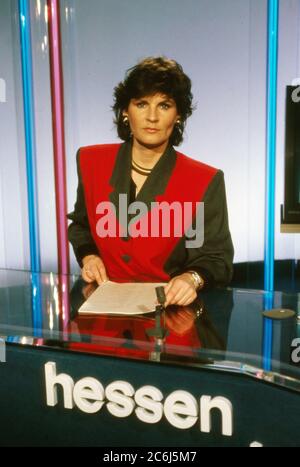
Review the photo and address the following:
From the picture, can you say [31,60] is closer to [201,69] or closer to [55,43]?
[55,43]

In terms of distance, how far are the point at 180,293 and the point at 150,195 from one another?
797 millimetres

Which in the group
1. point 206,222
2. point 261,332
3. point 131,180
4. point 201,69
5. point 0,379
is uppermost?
point 201,69

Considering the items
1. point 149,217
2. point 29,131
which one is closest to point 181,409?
point 149,217

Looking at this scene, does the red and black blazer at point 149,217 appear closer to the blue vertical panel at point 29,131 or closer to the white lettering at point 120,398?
the blue vertical panel at point 29,131

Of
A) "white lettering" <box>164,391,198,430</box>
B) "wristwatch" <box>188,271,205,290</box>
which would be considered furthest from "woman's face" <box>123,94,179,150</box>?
"white lettering" <box>164,391,198,430</box>

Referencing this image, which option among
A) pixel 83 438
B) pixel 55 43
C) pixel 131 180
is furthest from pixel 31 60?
pixel 83 438

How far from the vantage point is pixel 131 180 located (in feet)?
8.23

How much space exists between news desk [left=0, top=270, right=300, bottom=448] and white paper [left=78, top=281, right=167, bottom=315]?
0.04 m

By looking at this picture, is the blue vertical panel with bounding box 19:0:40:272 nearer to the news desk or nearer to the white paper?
the white paper

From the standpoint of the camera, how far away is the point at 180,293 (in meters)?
1.75

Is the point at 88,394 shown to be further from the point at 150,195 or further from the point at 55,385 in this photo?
the point at 150,195

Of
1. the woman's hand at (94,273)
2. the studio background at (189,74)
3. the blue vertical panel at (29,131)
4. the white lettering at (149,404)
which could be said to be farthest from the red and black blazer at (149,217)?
the white lettering at (149,404)

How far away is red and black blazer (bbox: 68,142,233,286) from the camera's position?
242 centimetres
